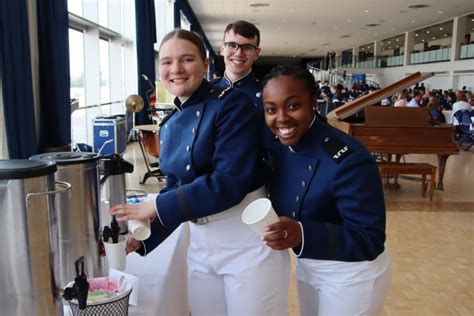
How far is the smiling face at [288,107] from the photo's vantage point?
3.95 ft

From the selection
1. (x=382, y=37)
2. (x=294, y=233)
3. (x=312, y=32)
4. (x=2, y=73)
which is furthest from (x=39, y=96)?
(x=382, y=37)

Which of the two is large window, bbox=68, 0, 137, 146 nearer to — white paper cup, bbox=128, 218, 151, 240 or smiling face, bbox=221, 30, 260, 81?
smiling face, bbox=221, 30, 260, 81

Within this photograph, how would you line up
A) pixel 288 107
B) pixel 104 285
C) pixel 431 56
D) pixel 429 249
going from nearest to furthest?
pixel 104 285 < pixel 288 107 < pixel 429 249 < pixel 431 56

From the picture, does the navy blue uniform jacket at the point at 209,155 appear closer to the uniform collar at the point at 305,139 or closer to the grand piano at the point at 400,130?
the uniform collar at the point at 305,139

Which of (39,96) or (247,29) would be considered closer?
(247,29)

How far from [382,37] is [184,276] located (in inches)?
1072

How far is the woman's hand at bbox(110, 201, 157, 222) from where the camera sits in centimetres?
114

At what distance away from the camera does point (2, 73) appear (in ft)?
10.1

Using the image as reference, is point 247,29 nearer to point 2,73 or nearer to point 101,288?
point 101,288

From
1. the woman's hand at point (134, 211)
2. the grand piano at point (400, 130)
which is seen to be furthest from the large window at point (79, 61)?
the woman's hand at point (134, 211)

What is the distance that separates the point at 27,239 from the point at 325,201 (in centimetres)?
72

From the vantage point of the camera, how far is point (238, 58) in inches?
89.4

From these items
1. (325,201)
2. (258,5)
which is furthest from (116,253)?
(258,5)

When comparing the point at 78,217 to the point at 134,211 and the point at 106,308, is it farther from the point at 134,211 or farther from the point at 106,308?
the point at 106,308
